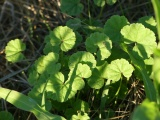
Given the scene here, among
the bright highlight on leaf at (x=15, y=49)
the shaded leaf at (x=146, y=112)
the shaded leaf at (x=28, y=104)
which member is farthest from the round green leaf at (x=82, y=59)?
the shaded leaf at (x=146, y=112)

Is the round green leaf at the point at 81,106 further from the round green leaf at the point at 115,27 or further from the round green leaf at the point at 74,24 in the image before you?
the round green leaf at the point at 74,24

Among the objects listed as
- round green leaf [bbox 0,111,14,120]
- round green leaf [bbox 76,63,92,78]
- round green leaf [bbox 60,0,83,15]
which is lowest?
round green leaf [bbox 0,111,14,120]

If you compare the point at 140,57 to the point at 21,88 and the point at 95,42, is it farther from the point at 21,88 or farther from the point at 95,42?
the point at 21,88

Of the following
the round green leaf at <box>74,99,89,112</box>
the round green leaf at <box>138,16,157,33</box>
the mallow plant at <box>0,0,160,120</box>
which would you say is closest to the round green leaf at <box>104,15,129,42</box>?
the mallow plant at <box>0,0,160,120</box>

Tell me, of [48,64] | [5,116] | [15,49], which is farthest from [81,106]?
[15,49]

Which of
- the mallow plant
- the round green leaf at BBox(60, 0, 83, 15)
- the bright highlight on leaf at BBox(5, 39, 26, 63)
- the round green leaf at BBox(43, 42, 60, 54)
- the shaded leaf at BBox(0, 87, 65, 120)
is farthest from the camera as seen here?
the round green leaf at BBox(60, 0, 83, 15)

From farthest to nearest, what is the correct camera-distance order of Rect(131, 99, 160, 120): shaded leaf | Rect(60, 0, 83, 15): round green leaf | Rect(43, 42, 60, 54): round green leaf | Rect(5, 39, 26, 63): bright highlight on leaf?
Rect(60, 0, 83, 15): round green leaf < Rect(5, 39, 26, 63): bright highlight on leaf < Rect(43, 42, 60, 54): round green leaf < Rect(131, 99, 160, 120): shaded leaf

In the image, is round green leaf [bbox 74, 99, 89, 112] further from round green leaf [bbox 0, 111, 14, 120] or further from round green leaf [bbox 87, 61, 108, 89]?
round green leaf [bbox 0, 111, 14, 120]
